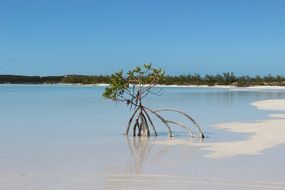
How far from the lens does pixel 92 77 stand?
104812mm

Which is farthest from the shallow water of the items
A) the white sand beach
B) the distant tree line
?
the distant tree line

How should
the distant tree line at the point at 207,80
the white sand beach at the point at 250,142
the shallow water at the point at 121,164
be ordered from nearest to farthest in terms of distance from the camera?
the shallow water at the point at 121,164 < the white sand beach at the point at 250,142 < the distant tree line at the point at 207,80

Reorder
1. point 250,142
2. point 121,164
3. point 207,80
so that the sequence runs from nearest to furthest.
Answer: point 121,164 → point 250,142 → point 207,80

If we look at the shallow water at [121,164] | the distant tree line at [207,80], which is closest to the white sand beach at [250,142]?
the shallow water at [121,164]

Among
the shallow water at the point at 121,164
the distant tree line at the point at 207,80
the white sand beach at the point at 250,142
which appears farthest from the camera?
the distant tree line at the point at 207,80

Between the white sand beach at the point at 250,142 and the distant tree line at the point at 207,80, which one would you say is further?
the distant tree line at the point at 207,80

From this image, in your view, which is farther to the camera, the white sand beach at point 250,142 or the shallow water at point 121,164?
the white sand beach at point 250,142

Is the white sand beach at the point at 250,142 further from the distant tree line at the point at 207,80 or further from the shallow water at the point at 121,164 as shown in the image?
the distant tree line at the point at 207,80

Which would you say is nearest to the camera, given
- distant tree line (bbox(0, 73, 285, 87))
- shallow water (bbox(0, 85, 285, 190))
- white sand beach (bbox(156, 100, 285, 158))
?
shallow water (bbox(0, 85, 285, 190))

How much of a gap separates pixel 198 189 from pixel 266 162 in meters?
2.38

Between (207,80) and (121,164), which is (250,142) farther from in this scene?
(207,80)

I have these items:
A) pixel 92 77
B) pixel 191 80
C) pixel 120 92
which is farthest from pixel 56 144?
pixel 92 77

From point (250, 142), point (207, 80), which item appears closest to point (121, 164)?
point (250, 142)

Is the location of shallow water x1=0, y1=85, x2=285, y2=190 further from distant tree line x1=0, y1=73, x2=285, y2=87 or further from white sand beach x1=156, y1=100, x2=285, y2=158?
distant tree line x1=0, y1=73, x2=285, y2=87
